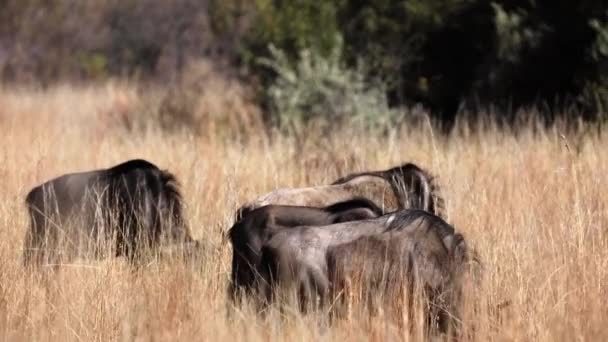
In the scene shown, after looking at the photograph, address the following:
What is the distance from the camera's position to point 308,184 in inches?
340

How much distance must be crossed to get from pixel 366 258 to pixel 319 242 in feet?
0.66

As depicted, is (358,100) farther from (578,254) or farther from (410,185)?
(578,254)

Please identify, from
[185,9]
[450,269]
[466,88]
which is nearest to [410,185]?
[450,269]

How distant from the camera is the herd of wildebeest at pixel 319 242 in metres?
4.71

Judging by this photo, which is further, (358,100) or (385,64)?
(385,64)

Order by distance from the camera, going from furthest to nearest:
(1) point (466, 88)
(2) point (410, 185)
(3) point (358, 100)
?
1. (1) point (466, 88)
2. (3) point (358, 100)
3. (2) point (410, 185)

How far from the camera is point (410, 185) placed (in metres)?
6.40

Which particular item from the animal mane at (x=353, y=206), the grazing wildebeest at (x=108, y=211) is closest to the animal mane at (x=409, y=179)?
the animal mane at (x=353, y=206)

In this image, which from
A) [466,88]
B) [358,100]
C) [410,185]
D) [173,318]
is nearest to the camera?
[173,318]

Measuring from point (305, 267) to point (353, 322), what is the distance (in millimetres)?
357

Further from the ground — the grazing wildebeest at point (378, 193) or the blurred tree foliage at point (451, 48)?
the blurred tree foliage at point (451, 48)

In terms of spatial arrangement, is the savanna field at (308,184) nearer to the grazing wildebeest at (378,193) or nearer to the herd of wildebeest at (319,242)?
the herd of wildebeest at (319,242)

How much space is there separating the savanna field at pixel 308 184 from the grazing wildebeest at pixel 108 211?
15 cm

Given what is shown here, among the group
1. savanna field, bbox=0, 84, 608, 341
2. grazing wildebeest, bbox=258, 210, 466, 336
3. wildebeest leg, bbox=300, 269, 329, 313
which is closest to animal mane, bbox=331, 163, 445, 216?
savanna field, bbox=0, 84, 608, 341
